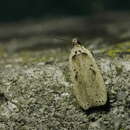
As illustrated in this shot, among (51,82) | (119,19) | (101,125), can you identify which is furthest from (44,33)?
(101,125)

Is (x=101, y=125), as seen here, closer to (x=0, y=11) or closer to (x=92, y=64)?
(x=92, y=64)

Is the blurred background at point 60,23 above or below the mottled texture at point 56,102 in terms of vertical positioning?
above

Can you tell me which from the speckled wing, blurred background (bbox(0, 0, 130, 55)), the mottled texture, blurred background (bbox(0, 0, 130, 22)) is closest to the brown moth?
the speckled wing

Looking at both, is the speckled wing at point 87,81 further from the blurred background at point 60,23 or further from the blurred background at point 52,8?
the blurred background at point 52,8

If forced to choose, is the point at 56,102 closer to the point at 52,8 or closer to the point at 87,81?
the point at 87,81

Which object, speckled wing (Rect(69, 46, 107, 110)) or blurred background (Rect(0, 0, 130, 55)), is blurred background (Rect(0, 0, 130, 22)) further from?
speckled wing (Rect(69, 46, 107, 110))

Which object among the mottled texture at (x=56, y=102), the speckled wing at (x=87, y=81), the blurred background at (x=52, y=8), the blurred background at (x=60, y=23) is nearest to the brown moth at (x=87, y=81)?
the speckled wing at (x=87, y=81)
